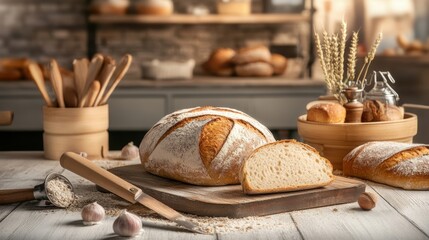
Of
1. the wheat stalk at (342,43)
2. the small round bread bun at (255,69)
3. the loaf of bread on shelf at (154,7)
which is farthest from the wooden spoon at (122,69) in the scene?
the loaf of bread on shelf at (154,7)

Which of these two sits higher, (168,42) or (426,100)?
(168,42)

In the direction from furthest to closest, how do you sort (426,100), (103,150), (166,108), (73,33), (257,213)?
1. (426,100)
2. (73,33)
3. (166,108)
4. (103,150)
5. (257,213)

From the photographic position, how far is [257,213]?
4.34 ft

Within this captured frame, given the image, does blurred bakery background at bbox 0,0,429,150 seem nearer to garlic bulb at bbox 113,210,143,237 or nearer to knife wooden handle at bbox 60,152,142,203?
knife wooden handle at bbox 60,152,142,203

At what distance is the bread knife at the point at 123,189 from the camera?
4.11 feet

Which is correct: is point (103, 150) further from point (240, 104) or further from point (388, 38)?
point (388, 38)

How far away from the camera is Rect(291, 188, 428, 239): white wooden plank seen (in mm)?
1206

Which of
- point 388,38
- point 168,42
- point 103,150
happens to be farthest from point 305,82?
point 388,38

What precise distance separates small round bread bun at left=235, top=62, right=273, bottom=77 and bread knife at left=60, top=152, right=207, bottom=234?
311 cm

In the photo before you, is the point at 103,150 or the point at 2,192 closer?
the point at 2,192

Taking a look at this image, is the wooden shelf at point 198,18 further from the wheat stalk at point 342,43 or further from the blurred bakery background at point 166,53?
the wheat stalk at point 342,43

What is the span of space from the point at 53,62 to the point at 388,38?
7405 millimetres

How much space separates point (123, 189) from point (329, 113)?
618 mm

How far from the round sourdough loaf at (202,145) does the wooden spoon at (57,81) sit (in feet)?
1.25
